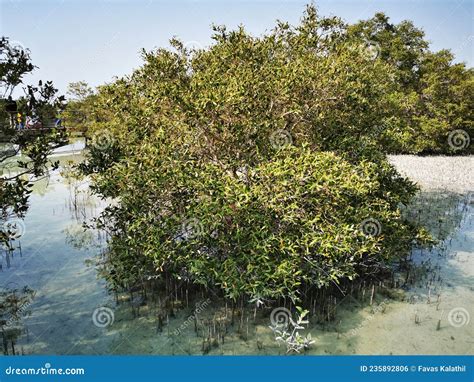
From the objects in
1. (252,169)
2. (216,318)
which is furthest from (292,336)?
(252,169)

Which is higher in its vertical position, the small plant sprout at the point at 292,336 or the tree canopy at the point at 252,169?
the tree canopy at the point at 252,169

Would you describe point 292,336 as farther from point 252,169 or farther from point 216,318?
point 252,169

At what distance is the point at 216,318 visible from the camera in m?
9.95

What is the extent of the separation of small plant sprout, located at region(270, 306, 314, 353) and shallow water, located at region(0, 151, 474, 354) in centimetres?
20

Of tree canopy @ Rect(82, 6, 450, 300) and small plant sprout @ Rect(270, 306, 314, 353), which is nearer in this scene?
small plant sprout @ Rect(270, 306, 314, 353)

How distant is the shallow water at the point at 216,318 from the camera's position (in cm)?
889

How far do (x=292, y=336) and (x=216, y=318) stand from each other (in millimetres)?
2241

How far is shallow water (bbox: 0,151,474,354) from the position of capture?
8.89 meters

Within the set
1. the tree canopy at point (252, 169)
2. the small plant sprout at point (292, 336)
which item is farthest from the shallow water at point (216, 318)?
the tree canopy at point (252, 169)

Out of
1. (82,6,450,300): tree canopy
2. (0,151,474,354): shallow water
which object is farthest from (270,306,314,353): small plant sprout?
(82,6,450,300): tree canopy

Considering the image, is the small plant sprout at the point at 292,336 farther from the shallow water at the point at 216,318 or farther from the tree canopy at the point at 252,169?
the tree canopy at the point at 252,169

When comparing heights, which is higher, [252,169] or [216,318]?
[252,169]

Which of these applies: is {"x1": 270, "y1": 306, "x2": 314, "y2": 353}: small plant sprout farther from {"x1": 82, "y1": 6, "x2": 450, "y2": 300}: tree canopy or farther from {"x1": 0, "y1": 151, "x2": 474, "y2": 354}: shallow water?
{"x1": 82, "y1": 6, "x2": 450, "y2": 300}: tree canopy

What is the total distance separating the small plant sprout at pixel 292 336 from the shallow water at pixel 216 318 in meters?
0.20
